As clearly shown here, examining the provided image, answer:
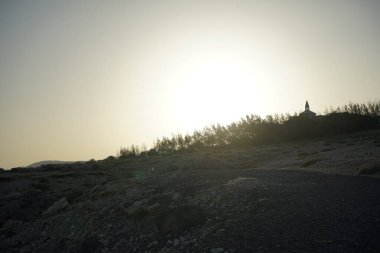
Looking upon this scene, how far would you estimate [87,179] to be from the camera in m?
39.7

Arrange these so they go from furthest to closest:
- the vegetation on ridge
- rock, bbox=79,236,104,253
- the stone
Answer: the vegetation on ridge, rock, bbox=79,236,104,253, the stone

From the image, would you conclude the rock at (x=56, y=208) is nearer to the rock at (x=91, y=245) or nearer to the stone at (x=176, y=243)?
the rock at (x=91, y=245)

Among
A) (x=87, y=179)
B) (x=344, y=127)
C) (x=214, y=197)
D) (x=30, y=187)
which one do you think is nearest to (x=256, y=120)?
(x=344, y=127)

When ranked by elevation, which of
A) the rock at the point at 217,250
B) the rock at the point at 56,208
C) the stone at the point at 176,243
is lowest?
the rock at the point at 217,250

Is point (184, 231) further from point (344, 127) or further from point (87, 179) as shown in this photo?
point (344, 127)

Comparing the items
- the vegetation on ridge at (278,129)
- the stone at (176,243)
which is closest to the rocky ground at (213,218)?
the stone at (176,243)

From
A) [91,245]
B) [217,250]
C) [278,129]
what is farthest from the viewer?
[278,129]

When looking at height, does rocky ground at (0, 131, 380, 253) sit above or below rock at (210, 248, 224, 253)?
above

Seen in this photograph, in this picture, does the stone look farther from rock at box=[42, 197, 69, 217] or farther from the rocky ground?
rock at box=[42, 197, 69, 217]

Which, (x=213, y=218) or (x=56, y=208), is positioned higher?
(x=56, y=208)

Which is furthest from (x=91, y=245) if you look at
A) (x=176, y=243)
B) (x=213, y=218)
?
(x=213, y=218)

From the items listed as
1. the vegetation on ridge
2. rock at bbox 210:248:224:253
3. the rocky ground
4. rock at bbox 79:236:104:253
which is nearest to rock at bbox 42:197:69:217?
the rocky ground

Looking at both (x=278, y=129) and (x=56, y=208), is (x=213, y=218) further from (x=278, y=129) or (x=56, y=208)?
(x=278, y=129)

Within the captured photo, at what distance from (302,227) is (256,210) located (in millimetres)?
2812
